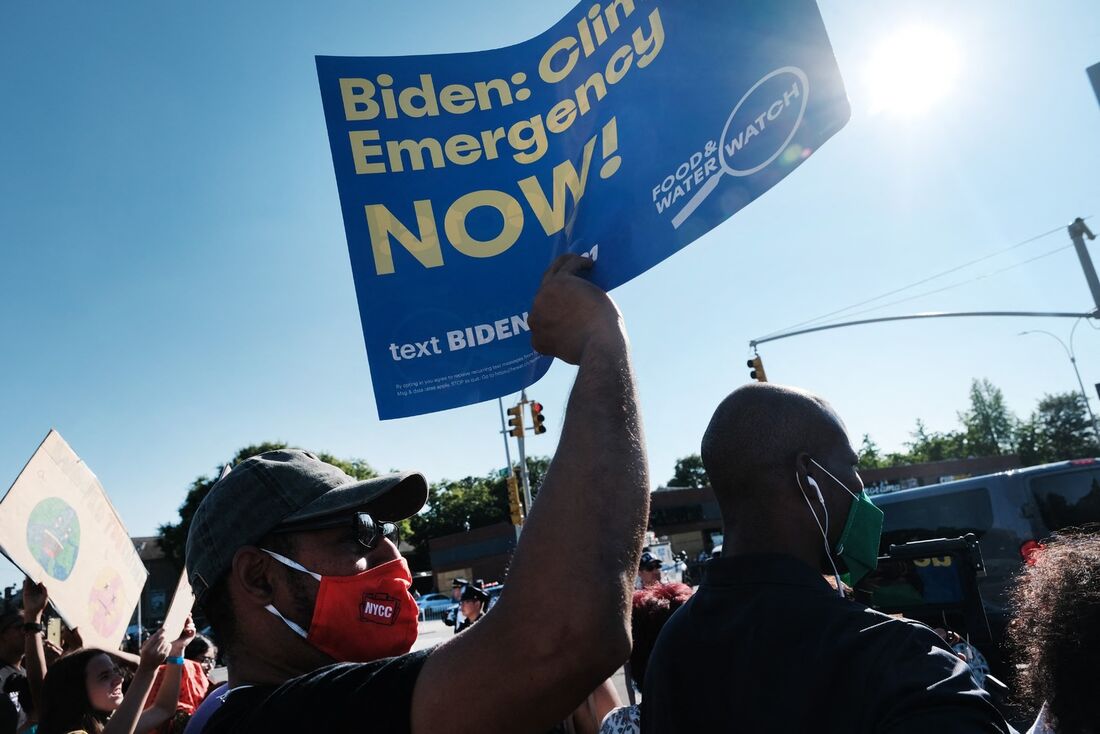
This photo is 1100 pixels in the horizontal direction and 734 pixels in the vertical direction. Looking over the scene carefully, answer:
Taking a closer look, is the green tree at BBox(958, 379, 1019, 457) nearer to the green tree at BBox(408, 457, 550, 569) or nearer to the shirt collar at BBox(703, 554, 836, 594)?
the green tree at BBox(408, 457, 550, 569)

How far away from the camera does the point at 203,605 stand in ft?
5.34

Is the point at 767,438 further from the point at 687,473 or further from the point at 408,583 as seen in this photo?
the point at 687,473

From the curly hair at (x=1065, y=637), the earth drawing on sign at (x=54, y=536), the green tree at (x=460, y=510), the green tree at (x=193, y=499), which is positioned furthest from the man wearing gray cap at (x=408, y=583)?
the green tree at (x=460, y=510)

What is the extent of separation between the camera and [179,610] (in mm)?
4266

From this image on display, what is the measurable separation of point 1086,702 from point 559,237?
1856mm

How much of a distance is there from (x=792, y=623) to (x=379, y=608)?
3.36 feet

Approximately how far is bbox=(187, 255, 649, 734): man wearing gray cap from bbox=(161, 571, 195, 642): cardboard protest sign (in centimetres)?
279

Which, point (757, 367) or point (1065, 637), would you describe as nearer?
point (1065, 637)

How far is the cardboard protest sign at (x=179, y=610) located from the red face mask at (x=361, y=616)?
9.79 feet

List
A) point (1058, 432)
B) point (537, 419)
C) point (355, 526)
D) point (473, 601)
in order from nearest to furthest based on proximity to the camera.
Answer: point (355, 526) → point (473, 601) → point (537, 419) → point (1058, 432)

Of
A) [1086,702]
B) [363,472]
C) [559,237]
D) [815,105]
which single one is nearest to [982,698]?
[1086,702]

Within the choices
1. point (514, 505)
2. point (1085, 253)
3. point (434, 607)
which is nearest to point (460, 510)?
point (434, 607)

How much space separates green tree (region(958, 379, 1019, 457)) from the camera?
3095 inches

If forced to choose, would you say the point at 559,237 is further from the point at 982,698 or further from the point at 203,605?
the point at 982,698
